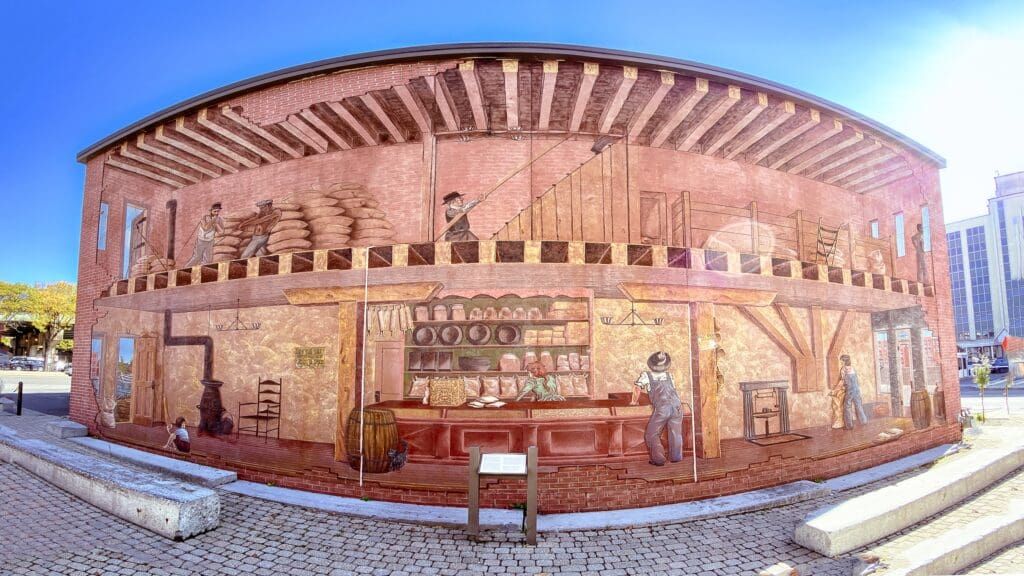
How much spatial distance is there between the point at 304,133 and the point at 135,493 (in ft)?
18.5

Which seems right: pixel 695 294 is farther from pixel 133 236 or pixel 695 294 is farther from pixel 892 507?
pixel 133 236

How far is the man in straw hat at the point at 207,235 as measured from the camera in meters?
8.40

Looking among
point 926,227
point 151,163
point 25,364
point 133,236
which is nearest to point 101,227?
point 133,236

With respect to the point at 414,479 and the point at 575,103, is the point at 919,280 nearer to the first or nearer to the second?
the point at 575,103

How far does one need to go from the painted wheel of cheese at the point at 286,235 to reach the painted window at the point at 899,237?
11799 mm

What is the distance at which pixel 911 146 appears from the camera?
9117 mm

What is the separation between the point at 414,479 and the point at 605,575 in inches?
117

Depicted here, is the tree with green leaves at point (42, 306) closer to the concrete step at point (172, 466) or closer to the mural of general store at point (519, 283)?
the concrete step at point (172, 466)

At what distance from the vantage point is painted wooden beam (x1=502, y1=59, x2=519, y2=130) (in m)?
6.50

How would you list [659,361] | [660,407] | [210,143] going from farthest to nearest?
[210,143], [659,361], [660,407]

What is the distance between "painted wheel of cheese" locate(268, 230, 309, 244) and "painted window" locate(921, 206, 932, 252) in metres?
12.8

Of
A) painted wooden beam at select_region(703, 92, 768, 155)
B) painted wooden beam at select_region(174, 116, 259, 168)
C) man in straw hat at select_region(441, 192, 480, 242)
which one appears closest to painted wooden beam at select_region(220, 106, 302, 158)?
painted wooden beam at select_region(174, 116, 259, 168)

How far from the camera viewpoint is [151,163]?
30.1 feet

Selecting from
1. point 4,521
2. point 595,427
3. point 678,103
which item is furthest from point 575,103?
point 4,521
